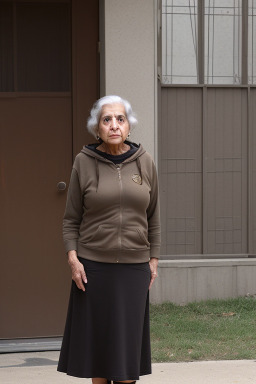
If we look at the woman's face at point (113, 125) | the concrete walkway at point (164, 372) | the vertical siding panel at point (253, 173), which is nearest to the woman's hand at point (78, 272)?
the woman's face at point (113, 125)

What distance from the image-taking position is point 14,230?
23.6 ft

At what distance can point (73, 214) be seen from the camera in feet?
16.1

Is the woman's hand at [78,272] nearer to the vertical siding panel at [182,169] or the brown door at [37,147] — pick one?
the brown door at [37,147]

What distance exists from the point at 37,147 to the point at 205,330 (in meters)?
2.25

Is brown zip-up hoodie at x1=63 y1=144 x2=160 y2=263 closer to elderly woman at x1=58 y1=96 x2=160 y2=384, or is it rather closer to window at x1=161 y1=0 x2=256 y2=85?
elderly woman at x1=58 y1=96 x2=160 y2=384

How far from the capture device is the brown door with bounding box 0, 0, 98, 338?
7184mm

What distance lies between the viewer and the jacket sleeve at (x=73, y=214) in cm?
489

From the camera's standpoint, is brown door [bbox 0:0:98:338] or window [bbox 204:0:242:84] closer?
brown door [bbox 0:0:98:338]

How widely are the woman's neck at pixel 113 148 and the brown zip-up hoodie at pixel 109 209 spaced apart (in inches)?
3.1

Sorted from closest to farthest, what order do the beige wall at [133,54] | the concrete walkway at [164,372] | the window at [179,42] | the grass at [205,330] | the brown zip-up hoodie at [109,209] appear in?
the brown zip-up hoodie at [109,209] → the concrete walkway at [164,372] → the grass at [205,330] → the beige wall at [133,54] → the window at [179,42]

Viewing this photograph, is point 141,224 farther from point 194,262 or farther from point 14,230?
point 194,262

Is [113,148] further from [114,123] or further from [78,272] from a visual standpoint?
[78,272]

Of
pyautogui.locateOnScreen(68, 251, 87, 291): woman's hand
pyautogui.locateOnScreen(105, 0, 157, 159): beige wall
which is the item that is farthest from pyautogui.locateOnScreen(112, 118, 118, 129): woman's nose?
pyautogui.locateOnScreen(105, 0, 157, 159): beige wall

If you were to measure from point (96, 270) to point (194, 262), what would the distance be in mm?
3916
